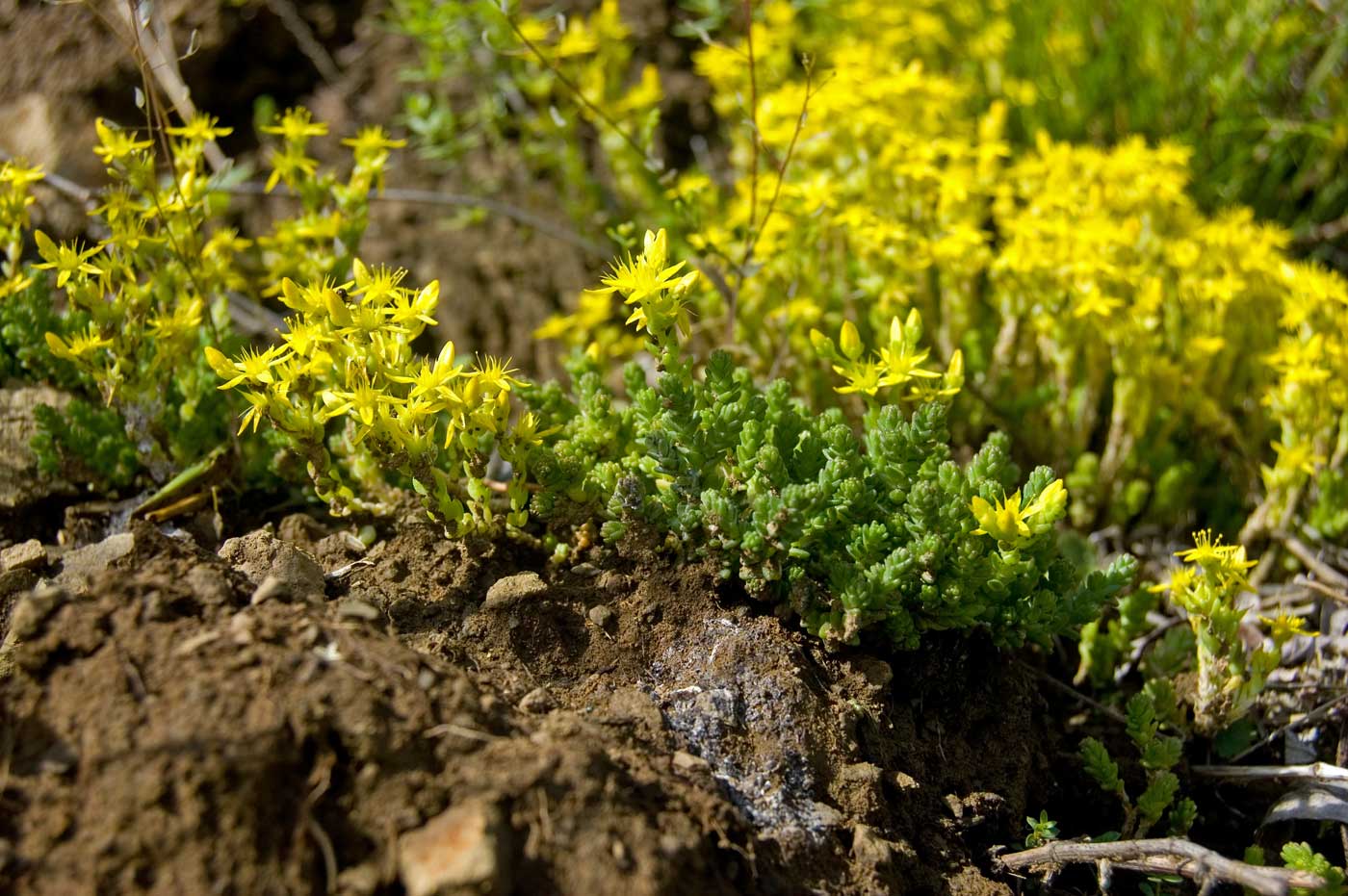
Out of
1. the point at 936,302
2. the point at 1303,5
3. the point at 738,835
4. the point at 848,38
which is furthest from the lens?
the point at 848,38

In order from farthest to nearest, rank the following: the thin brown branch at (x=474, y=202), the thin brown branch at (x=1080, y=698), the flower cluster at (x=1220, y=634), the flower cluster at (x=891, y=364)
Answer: the thin brown branch at (x=474, y=202)
the thin brown branch at (x=1080, y=698)
the flower cluster at (x=891, y=364)
the flower cluster at (x=1220, y=634)

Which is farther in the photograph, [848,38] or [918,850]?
[848,38]

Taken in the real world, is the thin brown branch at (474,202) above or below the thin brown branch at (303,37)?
below

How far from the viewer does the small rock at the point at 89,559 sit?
238 cm

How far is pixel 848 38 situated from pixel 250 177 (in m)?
2.62

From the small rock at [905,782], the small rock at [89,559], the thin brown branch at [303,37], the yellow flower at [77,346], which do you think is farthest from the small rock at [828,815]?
the thin brown branch at [303,37]

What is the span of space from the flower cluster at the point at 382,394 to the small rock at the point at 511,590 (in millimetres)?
157

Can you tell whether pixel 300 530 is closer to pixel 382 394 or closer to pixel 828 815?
pixel 382 394

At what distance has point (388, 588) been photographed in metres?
2.37

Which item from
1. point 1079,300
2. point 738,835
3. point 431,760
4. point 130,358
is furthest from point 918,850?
point 130,358

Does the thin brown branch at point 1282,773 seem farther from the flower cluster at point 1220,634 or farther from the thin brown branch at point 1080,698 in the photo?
the thin brown branch at point 1080,698

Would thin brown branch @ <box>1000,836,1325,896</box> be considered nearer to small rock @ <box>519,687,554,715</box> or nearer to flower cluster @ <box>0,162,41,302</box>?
small rock @ <box>519,687,554,715</box>

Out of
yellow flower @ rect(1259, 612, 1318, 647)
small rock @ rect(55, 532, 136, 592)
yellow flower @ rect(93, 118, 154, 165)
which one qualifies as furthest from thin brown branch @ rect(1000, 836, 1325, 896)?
yellow flower @ rect(93, 118, 154, 165)

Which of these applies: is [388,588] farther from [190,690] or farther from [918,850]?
[918,850]
